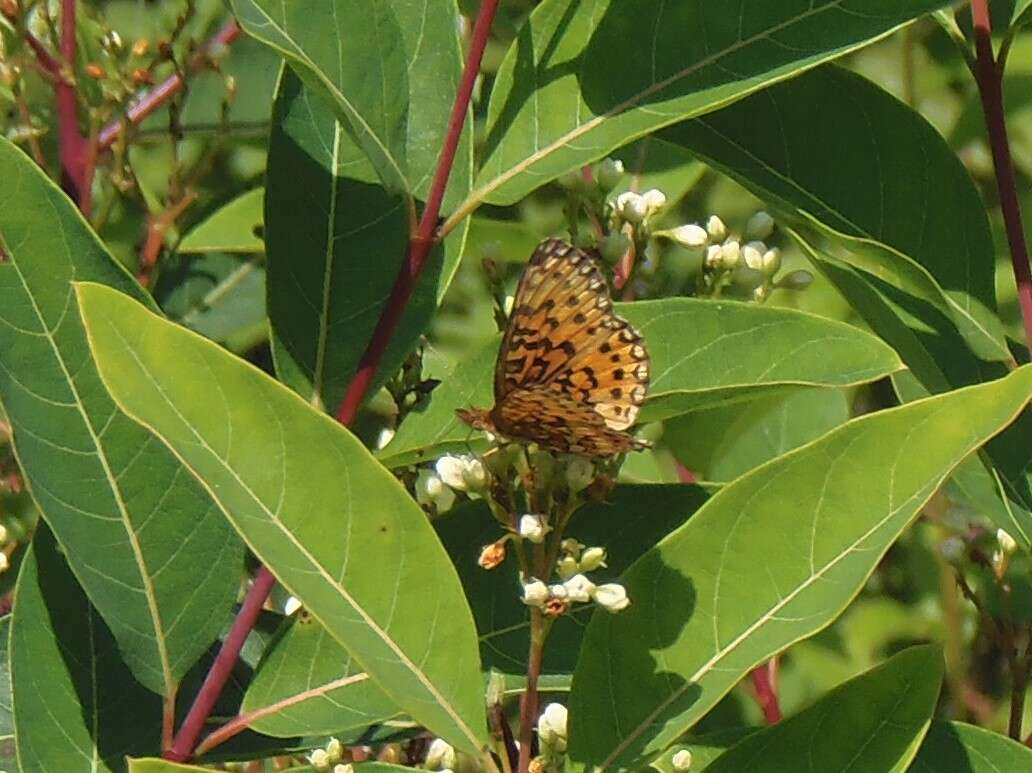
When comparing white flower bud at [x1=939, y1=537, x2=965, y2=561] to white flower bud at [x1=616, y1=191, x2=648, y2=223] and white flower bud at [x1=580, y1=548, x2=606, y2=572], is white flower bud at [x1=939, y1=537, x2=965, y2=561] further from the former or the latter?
white flower bud at [x1=580, y1=548, x2=606, y2=572]

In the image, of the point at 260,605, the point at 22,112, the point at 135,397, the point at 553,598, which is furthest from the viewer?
the point at 22,112

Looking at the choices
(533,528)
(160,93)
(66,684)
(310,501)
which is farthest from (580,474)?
(160,93)

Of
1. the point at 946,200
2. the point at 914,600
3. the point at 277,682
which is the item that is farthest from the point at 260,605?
the point at 914,600

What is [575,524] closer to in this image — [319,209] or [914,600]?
[319,209]

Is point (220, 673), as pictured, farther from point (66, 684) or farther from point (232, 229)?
point (232, 229)

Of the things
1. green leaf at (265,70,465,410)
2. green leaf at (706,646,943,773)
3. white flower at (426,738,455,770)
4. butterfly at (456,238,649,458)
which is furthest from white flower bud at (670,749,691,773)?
green leaf at (265,70,465,410)

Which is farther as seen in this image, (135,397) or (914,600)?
(914,600)
